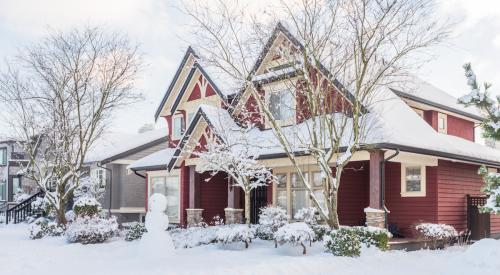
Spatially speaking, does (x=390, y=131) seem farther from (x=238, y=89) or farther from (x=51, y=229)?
(x=51, y=229)

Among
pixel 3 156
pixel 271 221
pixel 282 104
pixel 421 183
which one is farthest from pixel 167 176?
pixel 3 156

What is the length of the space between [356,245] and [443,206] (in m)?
5.80

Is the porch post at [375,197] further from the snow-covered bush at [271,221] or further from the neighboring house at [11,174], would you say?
the neighboring house at [11,174]

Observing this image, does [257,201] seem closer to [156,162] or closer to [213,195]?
[213,195]

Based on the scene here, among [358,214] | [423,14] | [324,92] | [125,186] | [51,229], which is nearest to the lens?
[423,14]

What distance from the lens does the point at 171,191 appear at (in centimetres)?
2427

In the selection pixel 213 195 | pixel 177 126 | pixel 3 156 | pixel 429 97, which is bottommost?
pixel 213 195

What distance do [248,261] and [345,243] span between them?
8.27 ft

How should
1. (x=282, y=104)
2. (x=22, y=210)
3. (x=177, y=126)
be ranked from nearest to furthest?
(x=282, y=104)
(x=177, y=126)
(x=22, y=210)

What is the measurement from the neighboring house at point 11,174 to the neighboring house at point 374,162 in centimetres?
1910

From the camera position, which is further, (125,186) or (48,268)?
(125,186)

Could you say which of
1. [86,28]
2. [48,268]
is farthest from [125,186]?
[48,268]

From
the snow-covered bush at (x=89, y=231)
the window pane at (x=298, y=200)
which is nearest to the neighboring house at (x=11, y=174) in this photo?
the snow-covered bush at (x=89, y=231)

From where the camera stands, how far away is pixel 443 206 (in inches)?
691
